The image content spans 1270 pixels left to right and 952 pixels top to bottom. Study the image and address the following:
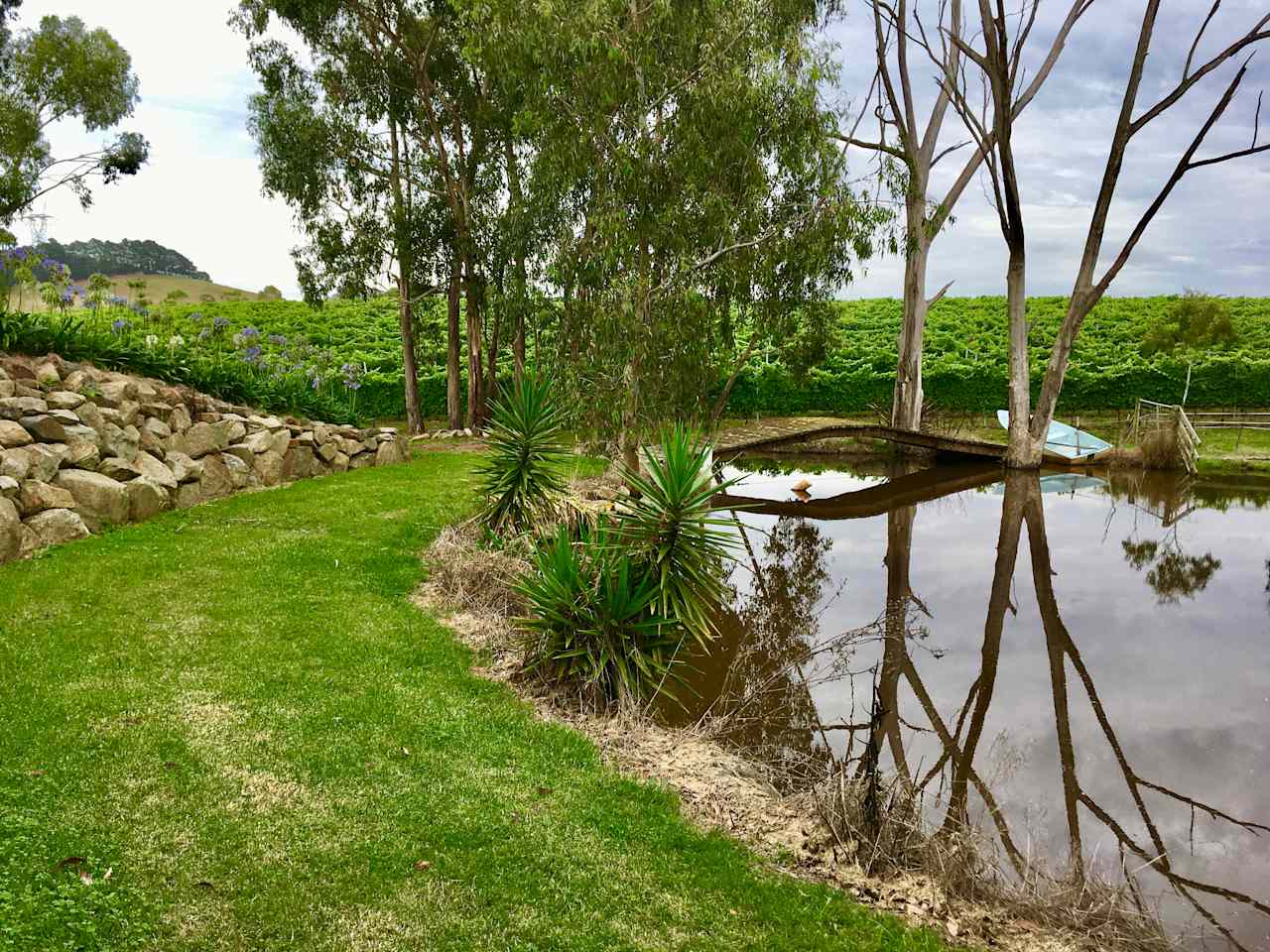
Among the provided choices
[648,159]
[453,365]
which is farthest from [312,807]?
[453,365]

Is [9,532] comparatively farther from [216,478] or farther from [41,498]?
[216,478]

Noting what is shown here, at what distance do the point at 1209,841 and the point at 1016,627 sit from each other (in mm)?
3792

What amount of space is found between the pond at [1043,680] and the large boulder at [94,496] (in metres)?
6.16

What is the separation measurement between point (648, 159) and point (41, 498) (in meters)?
8.58

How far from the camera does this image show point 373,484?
12.1 m

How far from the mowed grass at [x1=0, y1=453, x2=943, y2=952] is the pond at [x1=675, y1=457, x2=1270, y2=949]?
4.08ft

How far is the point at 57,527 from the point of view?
26.3 ft

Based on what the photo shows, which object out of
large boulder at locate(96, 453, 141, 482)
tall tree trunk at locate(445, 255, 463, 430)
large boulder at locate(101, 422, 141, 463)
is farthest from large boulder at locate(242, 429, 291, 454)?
tall tree trunk at locate(445, 255, 463, 430)

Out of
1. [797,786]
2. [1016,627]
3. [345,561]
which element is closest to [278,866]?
[797,786]

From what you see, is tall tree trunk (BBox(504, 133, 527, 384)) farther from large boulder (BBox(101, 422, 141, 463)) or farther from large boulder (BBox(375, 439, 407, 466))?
large boulder (BBox(101, 422, 141, 463))

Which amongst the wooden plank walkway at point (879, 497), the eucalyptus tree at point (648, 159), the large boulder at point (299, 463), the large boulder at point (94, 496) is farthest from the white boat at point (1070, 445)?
the large boulder at point (94, 496)

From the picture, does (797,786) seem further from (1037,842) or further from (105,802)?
(105,802)

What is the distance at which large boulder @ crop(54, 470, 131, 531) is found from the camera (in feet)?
27.9

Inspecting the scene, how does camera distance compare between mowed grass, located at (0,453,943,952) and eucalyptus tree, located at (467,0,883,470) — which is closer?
mowed grass, located at (0,453,943,952)
